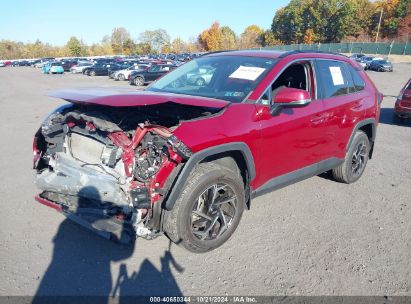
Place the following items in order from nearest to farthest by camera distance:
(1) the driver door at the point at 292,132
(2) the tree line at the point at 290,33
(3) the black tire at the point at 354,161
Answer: (1) the driver door at the point at 292,132
(3) the black tire at the point at 354,161
(2) the tree line at the point at 290,33

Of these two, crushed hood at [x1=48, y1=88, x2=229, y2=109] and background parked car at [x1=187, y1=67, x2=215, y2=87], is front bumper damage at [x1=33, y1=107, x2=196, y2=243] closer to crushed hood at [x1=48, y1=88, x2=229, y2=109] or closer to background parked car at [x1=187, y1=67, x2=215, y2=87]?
crushed hood at [x1=48, y1=88, x2=229, y2=109]

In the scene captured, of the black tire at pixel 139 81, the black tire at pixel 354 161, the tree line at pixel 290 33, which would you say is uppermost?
the tree line at pixel 290 33

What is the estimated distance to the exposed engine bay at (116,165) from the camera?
9.37ft

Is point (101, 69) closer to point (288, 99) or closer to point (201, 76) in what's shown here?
point (201, 76)

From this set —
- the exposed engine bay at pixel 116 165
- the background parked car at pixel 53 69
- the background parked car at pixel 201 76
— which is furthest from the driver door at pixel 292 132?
the background parked car at pixel 53 69

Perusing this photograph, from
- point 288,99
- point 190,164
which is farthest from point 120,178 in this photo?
point 288,99

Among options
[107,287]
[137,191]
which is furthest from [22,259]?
[137,191]

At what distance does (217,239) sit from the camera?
3365 millimetres

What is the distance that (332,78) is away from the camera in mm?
→ 4383

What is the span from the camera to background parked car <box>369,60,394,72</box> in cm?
3356

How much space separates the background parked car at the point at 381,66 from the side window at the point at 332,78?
33941 mm

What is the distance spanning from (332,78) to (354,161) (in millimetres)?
1498

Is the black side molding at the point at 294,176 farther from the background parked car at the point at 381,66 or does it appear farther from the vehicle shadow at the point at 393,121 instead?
the background parked car at the point at 381,66

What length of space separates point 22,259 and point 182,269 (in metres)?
1.54
